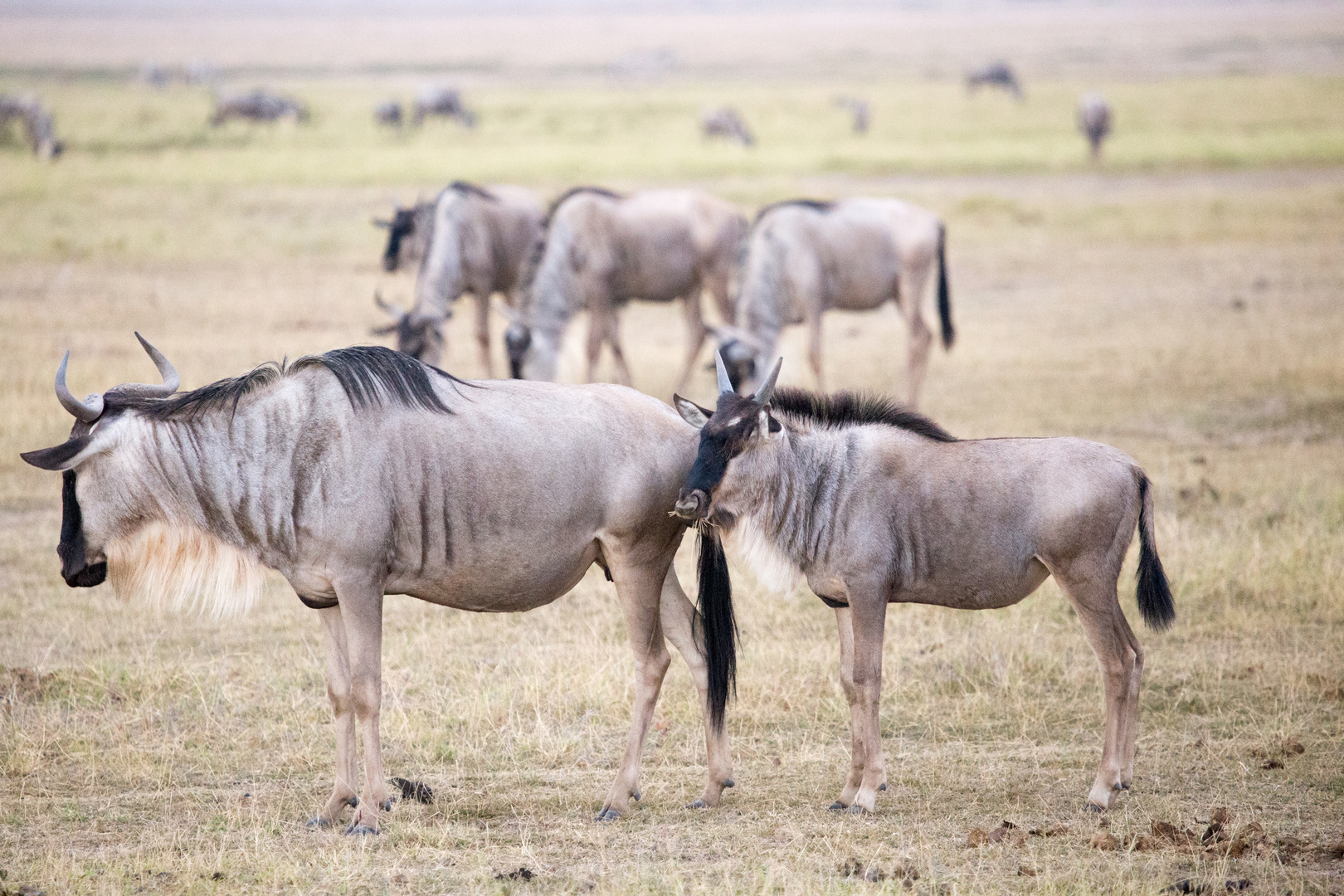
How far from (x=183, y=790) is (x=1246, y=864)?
3.88 meters

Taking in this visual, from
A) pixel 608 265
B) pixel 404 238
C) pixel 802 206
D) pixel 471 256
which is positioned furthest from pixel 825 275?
pixel 404 238

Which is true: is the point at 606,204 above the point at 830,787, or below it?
above

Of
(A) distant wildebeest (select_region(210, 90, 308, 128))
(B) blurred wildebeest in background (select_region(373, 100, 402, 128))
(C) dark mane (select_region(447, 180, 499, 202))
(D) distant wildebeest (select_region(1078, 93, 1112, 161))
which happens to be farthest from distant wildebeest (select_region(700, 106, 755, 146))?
(C) dark mane (select_region(447, 180, 499, 202))

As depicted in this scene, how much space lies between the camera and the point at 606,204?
1348cm

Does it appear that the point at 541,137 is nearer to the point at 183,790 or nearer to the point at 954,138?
the point at 954,138

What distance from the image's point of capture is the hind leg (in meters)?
5.40

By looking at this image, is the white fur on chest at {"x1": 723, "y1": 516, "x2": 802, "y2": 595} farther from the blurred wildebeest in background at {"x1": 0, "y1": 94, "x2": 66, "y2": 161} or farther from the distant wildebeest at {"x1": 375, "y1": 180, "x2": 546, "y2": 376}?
the blurred wildebeest in background at {"x1": 0, "y1": 94, "x2": 66, "y2": 161}

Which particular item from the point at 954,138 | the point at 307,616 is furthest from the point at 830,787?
the point at 954,138

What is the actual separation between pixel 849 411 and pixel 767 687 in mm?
1618

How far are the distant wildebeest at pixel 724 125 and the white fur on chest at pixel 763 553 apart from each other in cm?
3590

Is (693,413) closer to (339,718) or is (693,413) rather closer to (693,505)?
(693,505)

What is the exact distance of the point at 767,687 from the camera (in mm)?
6750

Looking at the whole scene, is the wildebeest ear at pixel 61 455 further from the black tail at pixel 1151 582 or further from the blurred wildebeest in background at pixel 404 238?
the blurred wildebeest in background at pixel 404 238

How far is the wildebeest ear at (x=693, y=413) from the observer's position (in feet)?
17.9
